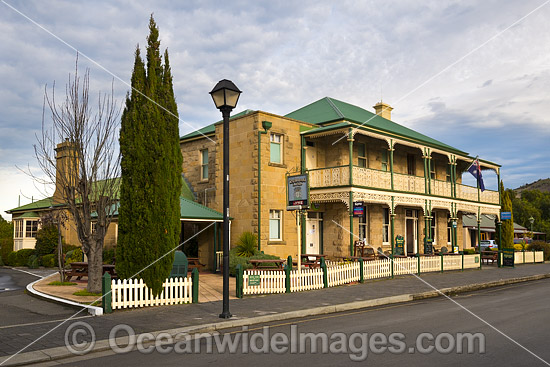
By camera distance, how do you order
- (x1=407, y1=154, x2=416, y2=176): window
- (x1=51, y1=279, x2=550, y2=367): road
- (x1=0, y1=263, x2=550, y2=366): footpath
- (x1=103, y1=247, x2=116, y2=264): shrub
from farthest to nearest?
(x1=407, y1=154, x2=416, y2=176): window < (x1=103, y1=247, x2=116, y2=264): shrub < (x1=0, y1=263, x2=550, y2=366): footpath < (x1=51, y1=279, x2=550, y2=367): road

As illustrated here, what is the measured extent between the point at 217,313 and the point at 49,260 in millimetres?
18384

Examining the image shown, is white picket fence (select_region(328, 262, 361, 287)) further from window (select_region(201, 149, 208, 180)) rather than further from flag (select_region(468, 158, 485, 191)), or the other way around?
flag (select_region(468, 158, 485, 191))

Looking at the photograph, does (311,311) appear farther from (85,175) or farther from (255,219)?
(255,219)

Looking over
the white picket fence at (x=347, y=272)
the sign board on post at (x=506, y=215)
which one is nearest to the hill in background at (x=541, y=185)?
the sign board on post at (x=506, y=215)

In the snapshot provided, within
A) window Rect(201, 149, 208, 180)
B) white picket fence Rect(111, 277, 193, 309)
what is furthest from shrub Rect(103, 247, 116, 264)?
white picket fence Rect(111, 277, 193, 309)

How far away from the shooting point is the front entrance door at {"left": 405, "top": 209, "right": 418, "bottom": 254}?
1139 inches

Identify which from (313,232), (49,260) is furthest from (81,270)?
(313,232)

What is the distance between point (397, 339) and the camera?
8.32 metres

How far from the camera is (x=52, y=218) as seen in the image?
22.3m

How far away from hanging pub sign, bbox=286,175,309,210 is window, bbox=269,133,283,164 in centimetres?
489

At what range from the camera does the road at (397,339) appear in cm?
691

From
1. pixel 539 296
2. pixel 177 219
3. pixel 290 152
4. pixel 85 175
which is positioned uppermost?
pixel 290 152

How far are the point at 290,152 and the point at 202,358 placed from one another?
16284mm

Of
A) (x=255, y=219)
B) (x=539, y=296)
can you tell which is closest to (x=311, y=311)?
(x=539, y=296)
